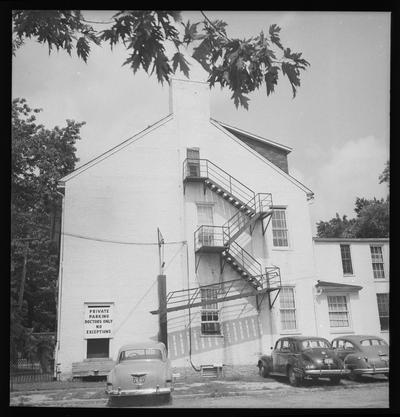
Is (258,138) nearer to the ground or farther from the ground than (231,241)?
farther from the ground

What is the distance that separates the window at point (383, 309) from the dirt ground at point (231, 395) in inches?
99.6

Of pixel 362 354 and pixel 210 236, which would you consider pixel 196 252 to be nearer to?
pixel 210 236

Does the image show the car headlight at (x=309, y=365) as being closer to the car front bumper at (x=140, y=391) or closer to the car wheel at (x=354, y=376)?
the car wheel at (x=354, y=376)

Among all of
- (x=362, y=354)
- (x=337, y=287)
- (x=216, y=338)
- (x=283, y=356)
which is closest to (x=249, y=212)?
(x=337, y=287)

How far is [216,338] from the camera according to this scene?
14719 mm

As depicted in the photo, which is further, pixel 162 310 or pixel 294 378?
pixel 162 310

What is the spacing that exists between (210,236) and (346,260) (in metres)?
4.65

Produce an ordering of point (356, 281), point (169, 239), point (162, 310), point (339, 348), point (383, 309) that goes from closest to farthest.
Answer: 1. point (339, 348)
2. point (162, 310)
3. point (169, 239)
4. point (383, 309)
5. point (356, 281)

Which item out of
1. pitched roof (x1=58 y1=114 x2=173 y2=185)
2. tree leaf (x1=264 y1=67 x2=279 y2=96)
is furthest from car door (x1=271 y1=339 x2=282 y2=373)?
tree leaf (x1=264 y1=67 x2=279 y2=96)

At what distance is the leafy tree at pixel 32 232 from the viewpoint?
1267 centimetres

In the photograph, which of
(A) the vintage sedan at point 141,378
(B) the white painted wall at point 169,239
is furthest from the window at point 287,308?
(A) the vintage sedan at point 141,378

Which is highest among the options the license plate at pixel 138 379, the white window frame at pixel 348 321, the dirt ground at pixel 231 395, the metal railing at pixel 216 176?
the metal railing at pixel 216 176

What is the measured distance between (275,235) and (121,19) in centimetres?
1164

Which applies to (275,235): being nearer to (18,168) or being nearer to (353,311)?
(353,311)
